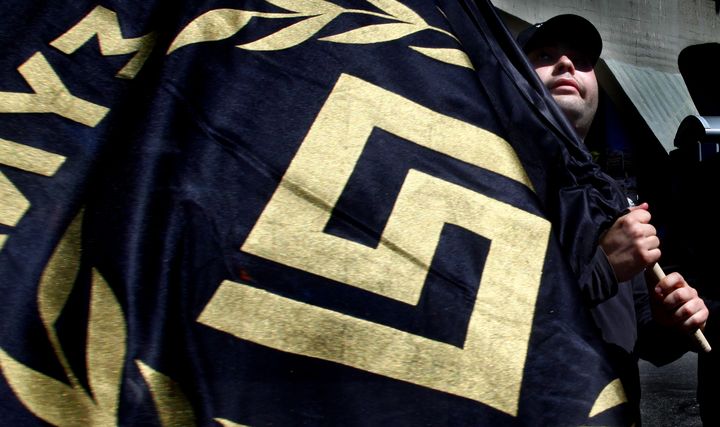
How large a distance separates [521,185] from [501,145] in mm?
85

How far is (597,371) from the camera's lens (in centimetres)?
137

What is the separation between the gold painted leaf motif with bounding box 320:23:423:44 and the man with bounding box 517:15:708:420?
57 cm

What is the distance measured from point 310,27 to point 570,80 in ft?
2.81

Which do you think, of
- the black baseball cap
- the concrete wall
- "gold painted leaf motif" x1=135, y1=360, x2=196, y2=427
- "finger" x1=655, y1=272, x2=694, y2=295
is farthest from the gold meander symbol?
the concrete wall

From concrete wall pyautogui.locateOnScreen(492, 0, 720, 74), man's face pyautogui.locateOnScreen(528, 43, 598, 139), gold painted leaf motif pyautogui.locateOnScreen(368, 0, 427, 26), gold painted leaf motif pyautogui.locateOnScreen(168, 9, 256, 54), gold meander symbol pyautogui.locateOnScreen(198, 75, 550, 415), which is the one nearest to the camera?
gold meander symbol pyautogui.locateOnScreen(198, 75, 550, 415)

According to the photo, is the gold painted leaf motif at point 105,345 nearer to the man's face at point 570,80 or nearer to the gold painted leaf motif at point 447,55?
the gold painted leaf motif at point 447,55

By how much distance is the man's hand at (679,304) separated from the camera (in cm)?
178

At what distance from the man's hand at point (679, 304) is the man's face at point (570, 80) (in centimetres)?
48

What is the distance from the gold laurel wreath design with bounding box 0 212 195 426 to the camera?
116cm

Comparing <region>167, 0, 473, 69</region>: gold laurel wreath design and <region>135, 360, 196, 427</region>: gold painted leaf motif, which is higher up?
<region>167, 0, 473, 69</region>: gold laurel wreath design

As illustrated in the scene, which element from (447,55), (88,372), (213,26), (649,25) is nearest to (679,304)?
(447,55)

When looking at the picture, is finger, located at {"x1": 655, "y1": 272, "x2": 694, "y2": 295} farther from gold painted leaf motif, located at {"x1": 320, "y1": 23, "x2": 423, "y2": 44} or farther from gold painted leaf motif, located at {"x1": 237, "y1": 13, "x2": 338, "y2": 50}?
gold painted leaf motif, located at {"x1": 237, "y1": 13, "x2": 338, "y2": 50}

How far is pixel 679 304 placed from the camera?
5.87 ft

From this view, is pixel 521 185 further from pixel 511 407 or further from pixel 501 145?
pixel 511 407
